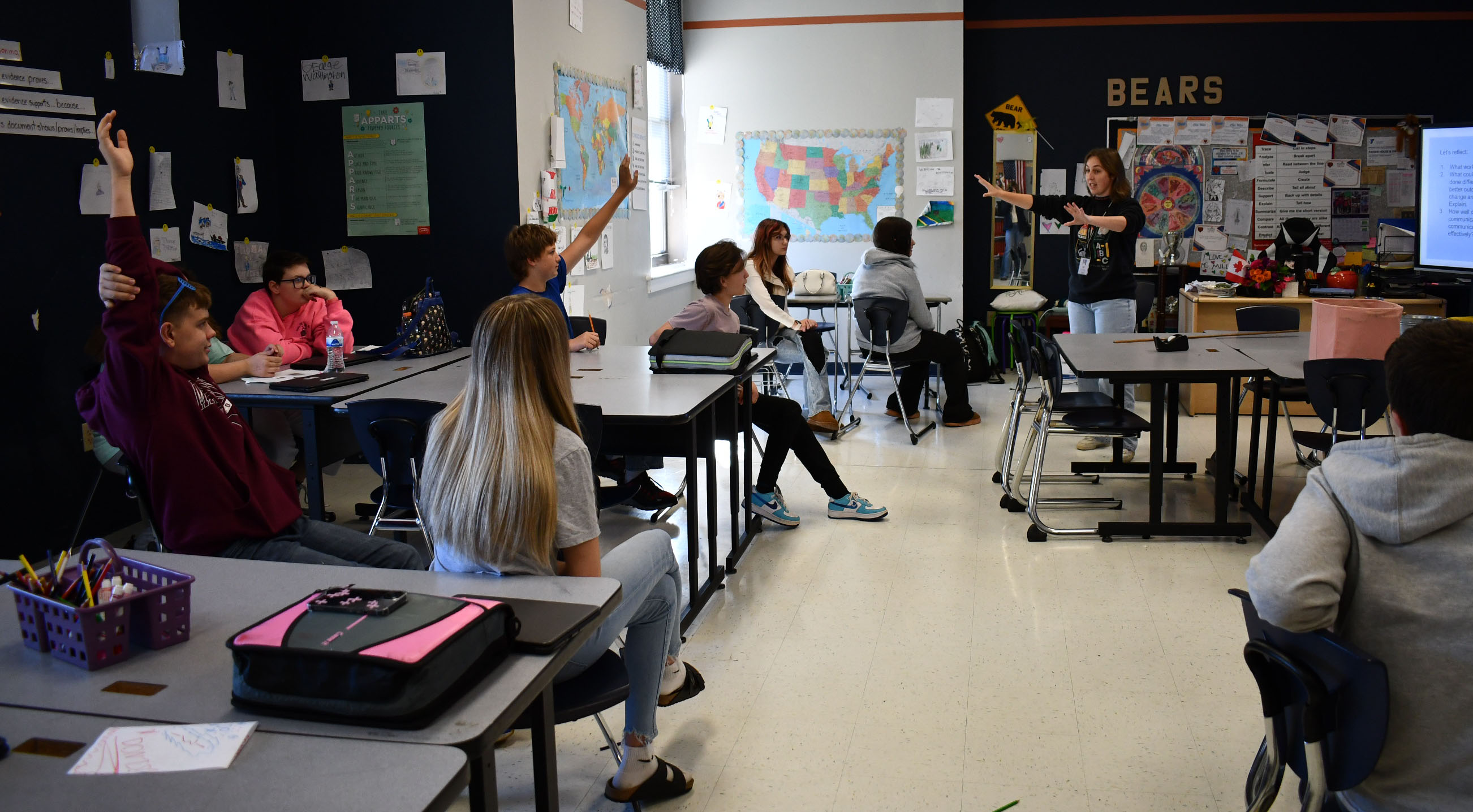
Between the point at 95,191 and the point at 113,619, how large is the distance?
3203 millimetres

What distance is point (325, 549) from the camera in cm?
257

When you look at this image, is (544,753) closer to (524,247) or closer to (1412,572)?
(1412,572)

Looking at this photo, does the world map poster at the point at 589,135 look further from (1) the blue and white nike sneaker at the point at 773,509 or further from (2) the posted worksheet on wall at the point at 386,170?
(1) the blue and white nike sneaker at the point at 773,509

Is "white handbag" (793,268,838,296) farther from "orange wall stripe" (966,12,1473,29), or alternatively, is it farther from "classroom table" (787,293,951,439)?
"orange wall stripe" (966,12,1473,29)

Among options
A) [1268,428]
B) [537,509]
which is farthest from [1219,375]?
[537,509]

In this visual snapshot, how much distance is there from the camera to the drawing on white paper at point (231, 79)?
471 centimetres

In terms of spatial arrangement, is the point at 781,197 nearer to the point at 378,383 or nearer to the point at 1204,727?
the point at 378,383

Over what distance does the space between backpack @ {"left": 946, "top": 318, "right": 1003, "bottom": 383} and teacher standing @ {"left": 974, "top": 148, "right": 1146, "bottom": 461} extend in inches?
70.6

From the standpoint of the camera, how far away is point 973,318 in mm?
8203

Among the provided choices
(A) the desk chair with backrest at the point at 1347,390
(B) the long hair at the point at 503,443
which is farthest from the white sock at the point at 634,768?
(A) the desk chair with backrest at the point at 1347,390

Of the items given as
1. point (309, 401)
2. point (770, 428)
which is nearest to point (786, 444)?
point (770, 428)

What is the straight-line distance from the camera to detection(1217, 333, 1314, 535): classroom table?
394 cm

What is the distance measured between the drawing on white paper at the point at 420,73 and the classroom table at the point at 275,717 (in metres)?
3.55

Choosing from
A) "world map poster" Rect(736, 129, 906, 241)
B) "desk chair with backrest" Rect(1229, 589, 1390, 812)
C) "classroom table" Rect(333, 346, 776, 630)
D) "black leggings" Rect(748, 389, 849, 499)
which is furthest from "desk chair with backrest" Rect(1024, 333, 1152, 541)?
"world map poster" Rect(736, 129, 906, 241)
